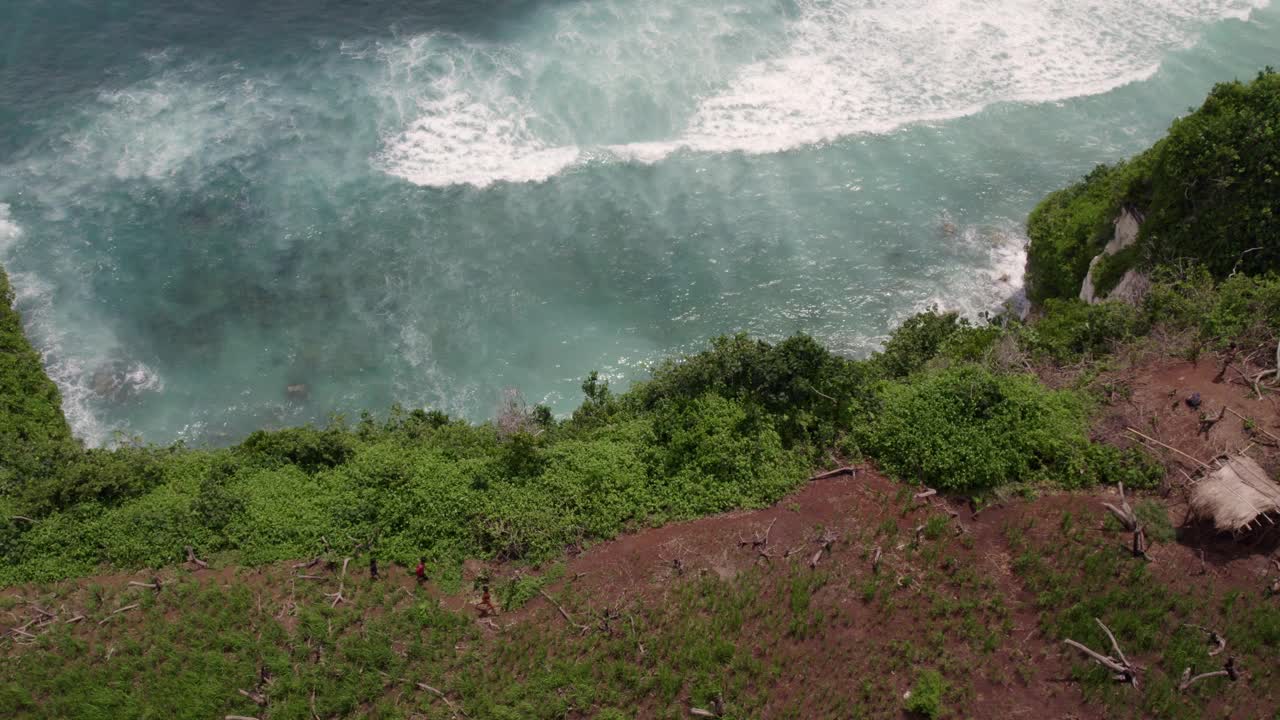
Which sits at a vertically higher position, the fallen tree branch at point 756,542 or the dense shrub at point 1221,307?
the dense shrub at point 1221,307

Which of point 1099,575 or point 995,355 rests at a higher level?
point 995,355

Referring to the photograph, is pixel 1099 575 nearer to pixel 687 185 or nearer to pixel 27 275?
pixel 687 185

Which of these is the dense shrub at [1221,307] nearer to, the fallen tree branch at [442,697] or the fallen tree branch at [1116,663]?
the fallen tree branch at [1116,663]

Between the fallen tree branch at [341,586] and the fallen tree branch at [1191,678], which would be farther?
the fallen tree branch at [341,586]

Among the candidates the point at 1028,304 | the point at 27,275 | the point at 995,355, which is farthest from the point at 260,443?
the point at 1028,304

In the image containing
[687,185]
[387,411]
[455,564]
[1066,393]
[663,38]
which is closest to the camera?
[455,564]

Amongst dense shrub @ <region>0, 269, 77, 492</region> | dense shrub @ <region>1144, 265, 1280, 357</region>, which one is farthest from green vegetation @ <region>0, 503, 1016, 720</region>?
dense shrub @ <region>1144, 265, 1280, 357</region>

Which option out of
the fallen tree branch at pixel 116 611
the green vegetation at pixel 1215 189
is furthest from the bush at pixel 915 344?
the fallen tree branch at pixel 116 611
